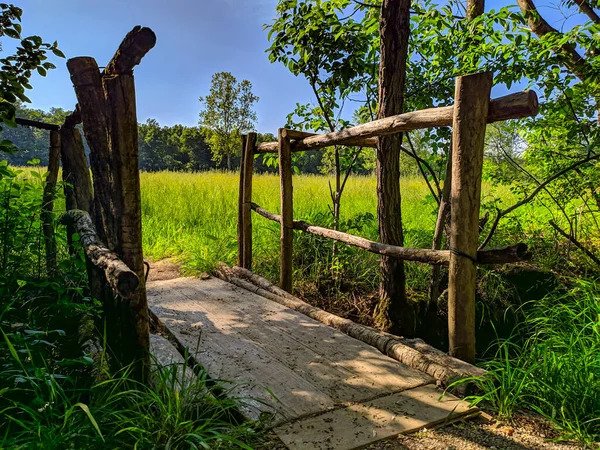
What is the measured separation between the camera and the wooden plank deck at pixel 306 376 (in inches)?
77.4

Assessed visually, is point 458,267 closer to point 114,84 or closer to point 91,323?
point 114,84

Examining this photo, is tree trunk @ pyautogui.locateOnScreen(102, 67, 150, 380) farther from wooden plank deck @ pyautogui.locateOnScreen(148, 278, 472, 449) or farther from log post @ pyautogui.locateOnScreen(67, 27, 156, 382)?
wooden plank deck @ pyautogui.locateOnScreen(148, 278, 472, 449)

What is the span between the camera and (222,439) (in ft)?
5.65

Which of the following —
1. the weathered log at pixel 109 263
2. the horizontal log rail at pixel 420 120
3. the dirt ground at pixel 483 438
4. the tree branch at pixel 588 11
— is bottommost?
the dirt ground at pixel 483 438

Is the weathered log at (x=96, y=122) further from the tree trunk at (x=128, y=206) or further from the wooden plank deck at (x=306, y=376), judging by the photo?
the wooden plank deck at (x=306, y=376)

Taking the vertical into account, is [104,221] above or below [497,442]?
above

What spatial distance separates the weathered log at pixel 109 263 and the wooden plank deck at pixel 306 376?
2.41ft

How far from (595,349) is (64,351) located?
2925 millimetres

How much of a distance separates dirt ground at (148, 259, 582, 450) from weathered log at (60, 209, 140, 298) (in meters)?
0.90

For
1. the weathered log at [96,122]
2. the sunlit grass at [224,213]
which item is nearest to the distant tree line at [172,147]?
the sunlit grass at [224,213]

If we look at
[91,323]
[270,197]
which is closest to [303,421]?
[91,323]

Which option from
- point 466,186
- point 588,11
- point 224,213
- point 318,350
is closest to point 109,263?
point 318,350

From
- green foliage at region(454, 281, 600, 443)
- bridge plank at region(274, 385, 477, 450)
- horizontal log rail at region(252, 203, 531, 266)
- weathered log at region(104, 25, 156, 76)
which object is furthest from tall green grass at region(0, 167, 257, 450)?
horizontal log rail at region(252, 203, 531, 266)

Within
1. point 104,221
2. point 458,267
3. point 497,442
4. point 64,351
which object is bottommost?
point 497,442
